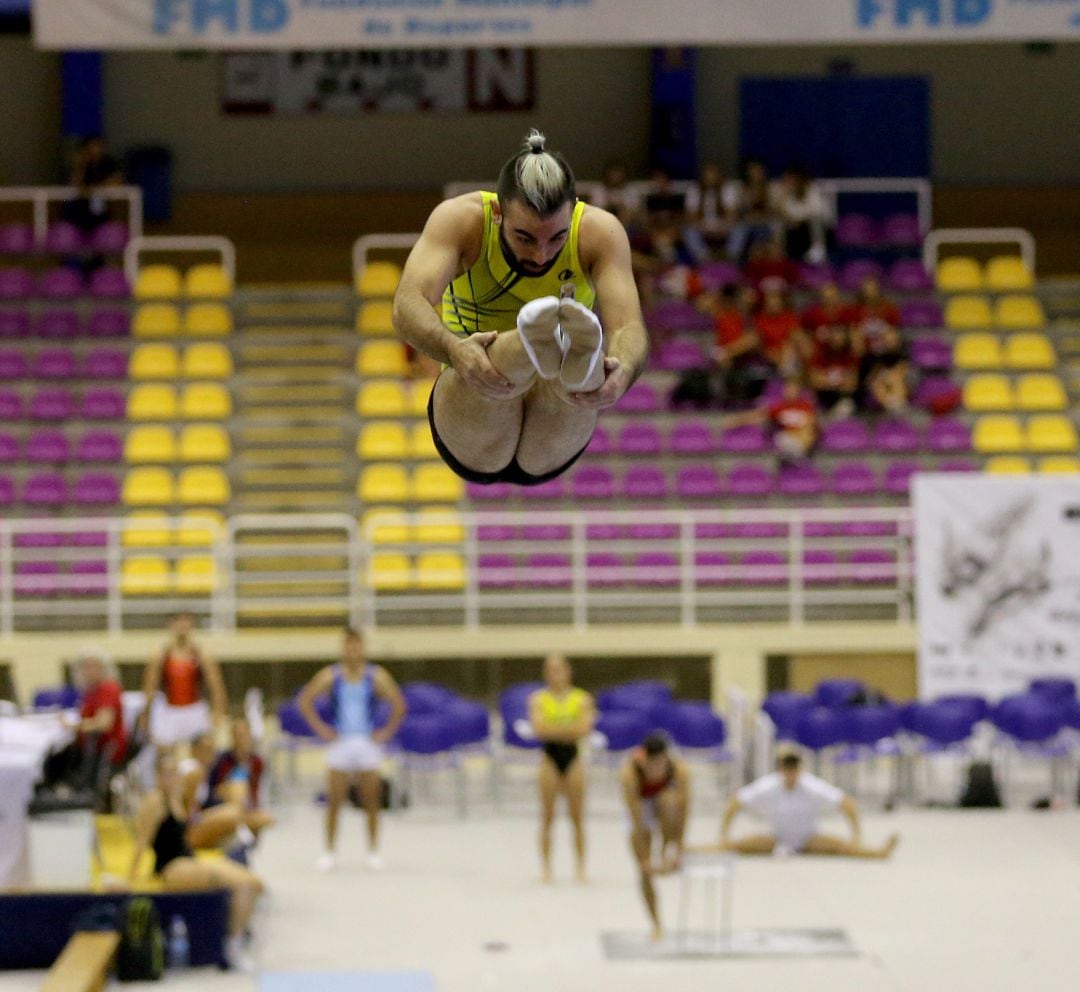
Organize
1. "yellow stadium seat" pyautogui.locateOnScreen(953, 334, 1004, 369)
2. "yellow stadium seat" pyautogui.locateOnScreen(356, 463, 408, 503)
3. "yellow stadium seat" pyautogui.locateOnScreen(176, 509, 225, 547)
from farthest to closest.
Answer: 1. "yellow stadium seat" pyautogui.locateOnScreen(953, 334, 1004, 369)
2. "yellow stadium seat" pyautogui.locateOnScreen(356, 463, 408, 503)
3. "yellow stadium seat" pyautogui.locateOnScreen(176, 509, 225, 547)

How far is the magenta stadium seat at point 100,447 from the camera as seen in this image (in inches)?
712

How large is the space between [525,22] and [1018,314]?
6204mm

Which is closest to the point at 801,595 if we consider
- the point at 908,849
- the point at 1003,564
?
the point at 1003,564

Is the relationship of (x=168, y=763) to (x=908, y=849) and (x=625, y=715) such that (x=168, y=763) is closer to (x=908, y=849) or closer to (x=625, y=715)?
(x=625, y=715)

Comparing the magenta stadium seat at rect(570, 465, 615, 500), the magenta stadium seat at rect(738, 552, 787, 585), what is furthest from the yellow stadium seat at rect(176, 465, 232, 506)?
the magenta stadium seat at rect(738, 552, 787, 585)

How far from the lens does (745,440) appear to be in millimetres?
17969

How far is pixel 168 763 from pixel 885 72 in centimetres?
1505

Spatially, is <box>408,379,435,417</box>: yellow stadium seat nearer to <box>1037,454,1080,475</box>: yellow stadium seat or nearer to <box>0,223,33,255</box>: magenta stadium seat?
<box>0,223,33,255</box>: magenta stadium seat

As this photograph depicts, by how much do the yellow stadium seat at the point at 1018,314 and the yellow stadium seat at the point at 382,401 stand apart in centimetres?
626

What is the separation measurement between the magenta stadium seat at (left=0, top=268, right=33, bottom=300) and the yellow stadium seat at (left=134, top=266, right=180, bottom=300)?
1110 mm

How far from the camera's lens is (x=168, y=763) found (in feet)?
36.1

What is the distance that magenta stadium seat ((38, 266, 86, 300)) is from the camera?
19.9m

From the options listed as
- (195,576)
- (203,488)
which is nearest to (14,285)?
(203,488)

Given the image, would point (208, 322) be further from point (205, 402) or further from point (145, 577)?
point (145, 577)
